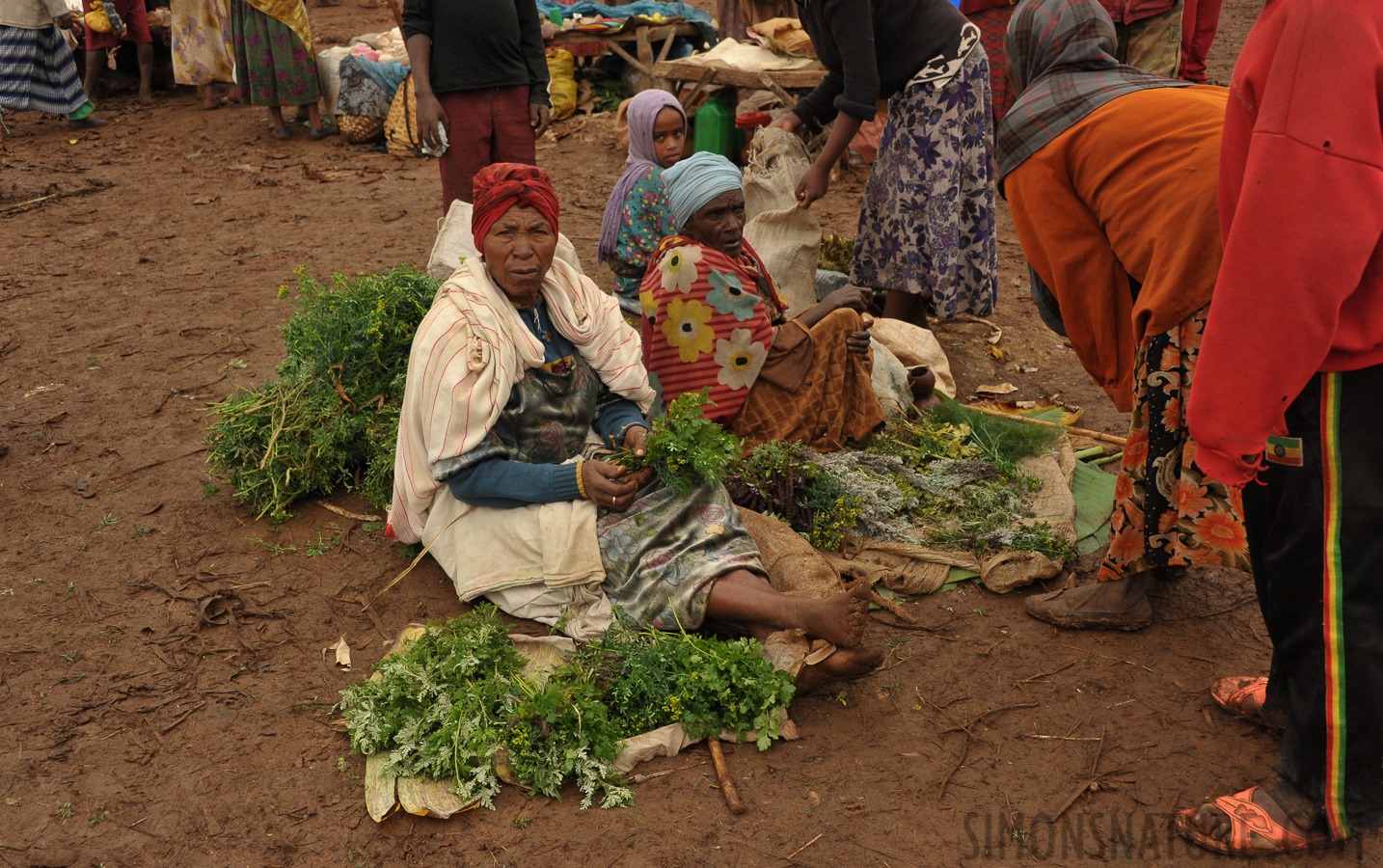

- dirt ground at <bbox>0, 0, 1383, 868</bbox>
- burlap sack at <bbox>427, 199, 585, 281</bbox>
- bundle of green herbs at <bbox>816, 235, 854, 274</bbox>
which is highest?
burlap sack at <bbox>427, 199, 585, 281</bbox>

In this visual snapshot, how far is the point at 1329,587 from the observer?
1.96 metres

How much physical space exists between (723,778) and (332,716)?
116cm

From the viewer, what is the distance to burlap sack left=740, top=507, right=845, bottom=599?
2.96 meters

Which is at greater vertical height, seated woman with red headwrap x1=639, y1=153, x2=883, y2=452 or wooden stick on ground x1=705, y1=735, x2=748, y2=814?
seated woman with red headwrap x1=639, y1=153, x2=883, y2=452

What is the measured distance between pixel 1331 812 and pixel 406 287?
3.48m

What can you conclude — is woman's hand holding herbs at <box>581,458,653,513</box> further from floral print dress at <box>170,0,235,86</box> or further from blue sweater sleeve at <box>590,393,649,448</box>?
floral print dress at <box>170,0,235,86</box>

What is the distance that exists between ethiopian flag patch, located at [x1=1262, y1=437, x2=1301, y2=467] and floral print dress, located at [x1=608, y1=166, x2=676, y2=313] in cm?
330

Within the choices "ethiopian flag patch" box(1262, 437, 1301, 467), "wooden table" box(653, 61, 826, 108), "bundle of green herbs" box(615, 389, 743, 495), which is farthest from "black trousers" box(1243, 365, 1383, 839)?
"wooden table" box(653, 61, 826, 108)

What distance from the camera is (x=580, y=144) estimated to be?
9.52 m

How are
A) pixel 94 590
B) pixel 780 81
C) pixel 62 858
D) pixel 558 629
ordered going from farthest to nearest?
pixel 780 81
pixel 94 590
pixel 558 629
pixel 62 858

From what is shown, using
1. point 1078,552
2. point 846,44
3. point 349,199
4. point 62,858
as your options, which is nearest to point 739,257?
point 846,44

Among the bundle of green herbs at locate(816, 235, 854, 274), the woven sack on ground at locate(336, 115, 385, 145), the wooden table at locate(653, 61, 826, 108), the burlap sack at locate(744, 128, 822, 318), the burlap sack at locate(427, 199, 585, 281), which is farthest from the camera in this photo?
the woven sack on ground at locate(336, 115, 385, 145)

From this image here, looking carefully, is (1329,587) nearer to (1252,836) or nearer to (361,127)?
(1252,836)

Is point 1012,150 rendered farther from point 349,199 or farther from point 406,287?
point 349,199
